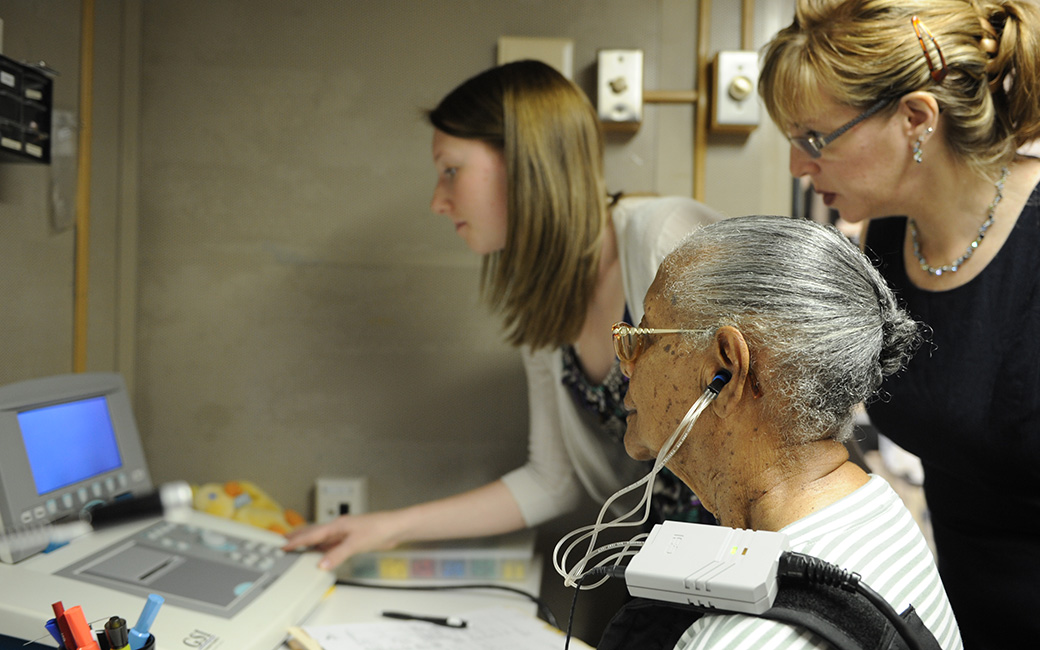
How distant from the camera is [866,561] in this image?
0.67 metres

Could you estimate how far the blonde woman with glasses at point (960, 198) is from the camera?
1.06 metres

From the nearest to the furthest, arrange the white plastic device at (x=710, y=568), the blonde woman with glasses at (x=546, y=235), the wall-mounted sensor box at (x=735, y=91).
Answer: the white plastic device at (x=710, y=568)
the blonde woman with glasses at (x=546, y=235)
the wall-mounted sensor box at (x=735, y=91)

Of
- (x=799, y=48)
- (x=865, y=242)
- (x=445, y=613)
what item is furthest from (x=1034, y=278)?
(x=445, y=613)

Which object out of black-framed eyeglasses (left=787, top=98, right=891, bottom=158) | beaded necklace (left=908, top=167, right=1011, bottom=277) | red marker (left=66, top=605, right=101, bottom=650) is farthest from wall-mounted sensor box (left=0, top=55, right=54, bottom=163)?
beaded necklace (left=908, top=167, right=1011, bottom=277)

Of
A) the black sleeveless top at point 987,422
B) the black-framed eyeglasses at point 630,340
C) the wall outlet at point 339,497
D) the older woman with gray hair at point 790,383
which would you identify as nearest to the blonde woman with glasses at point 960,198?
the black sleeveless top at point 987,422

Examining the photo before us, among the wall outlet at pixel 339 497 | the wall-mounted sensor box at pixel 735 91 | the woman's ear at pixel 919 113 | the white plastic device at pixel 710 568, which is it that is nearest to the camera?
the white plastic device at pixel 710 568

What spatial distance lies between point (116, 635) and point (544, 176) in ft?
3.17

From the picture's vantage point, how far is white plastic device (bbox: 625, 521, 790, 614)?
0.60m

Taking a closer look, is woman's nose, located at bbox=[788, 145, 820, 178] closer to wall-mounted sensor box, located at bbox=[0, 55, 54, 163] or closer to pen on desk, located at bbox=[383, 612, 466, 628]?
pen on desk, located at bbox=[383, 612, 466, 628]

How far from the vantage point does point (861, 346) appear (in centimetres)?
74

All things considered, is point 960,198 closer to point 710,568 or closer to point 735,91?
point 735,91

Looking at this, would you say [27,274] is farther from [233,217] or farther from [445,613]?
[445,613]

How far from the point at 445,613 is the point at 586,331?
1.93 ft

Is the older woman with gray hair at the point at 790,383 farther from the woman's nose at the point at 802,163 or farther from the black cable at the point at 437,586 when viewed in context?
the black cable at the point at 437,586
